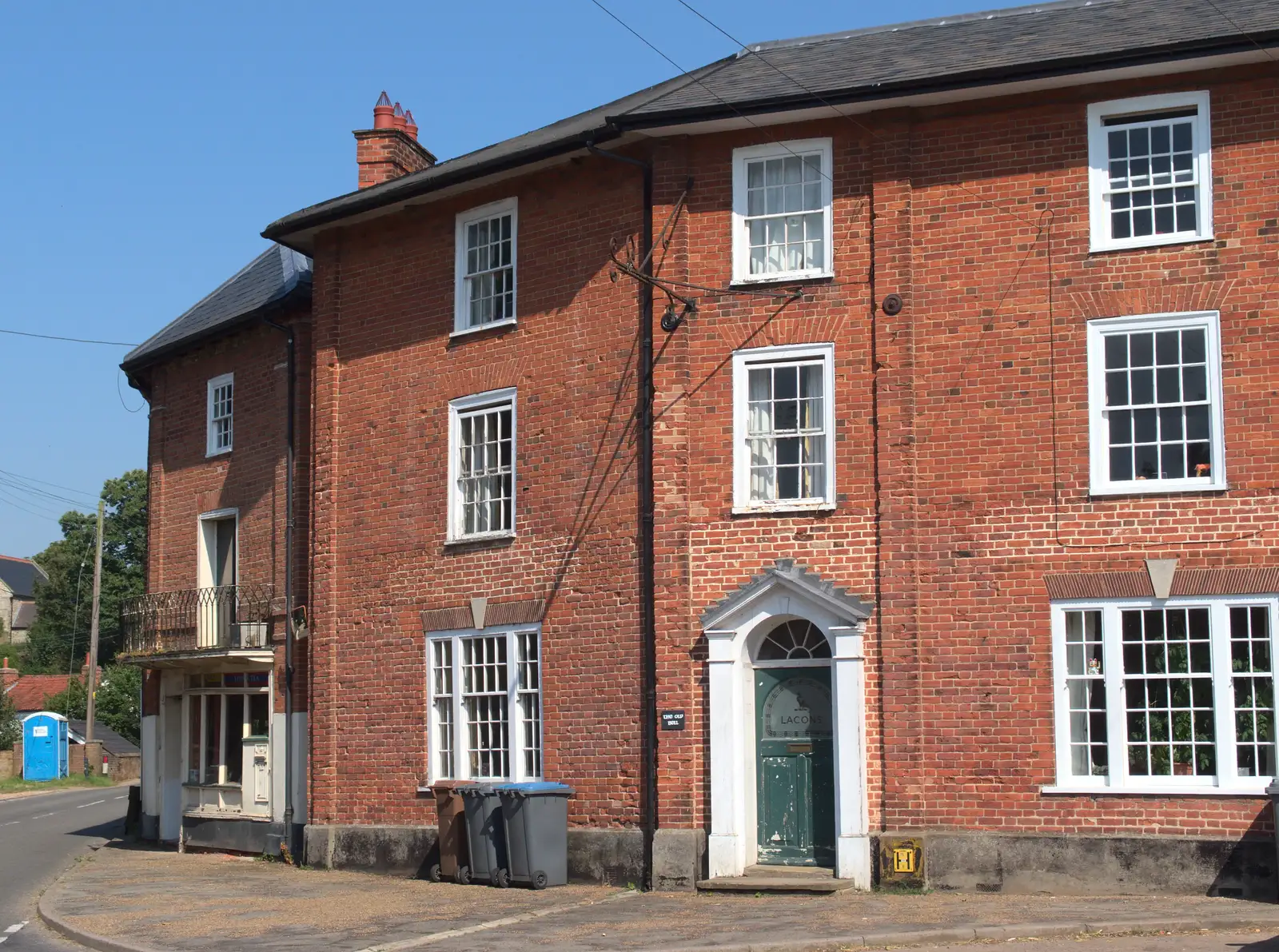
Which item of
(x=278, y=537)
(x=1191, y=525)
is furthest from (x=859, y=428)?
(x=278, y=537)

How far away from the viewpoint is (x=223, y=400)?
85.8ft

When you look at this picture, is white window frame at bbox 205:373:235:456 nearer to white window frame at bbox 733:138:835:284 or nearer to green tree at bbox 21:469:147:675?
white window frame at bbox 733:138:835:284

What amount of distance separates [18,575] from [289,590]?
10654 centimetres

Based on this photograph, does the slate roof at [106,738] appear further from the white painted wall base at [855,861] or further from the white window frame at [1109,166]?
the white window frame at [1109,166]

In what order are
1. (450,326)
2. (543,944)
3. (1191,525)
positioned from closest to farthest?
1. (543,944)
2. (1191,525)
3. (450,326)

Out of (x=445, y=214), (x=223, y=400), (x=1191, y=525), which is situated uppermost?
(x=445, y=214)

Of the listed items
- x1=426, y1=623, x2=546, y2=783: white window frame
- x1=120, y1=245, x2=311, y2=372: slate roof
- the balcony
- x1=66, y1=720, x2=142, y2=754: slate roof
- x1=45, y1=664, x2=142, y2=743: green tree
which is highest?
x1=120, y1=245, x2=311, y2=372: slate roof

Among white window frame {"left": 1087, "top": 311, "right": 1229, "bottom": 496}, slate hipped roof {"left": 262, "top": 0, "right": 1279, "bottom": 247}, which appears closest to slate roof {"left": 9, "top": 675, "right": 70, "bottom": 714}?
slate hipped roof {"left": 262, "top": 0, "right": 1279, "bottom": 247}

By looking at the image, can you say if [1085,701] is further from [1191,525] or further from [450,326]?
[450,326]

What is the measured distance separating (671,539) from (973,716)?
3816 millimetres

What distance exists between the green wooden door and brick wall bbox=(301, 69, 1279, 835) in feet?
2.29

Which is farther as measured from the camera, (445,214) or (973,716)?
(445,214)

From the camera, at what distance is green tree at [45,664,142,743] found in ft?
227

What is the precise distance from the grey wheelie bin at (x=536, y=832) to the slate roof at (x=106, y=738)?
47079 mm
